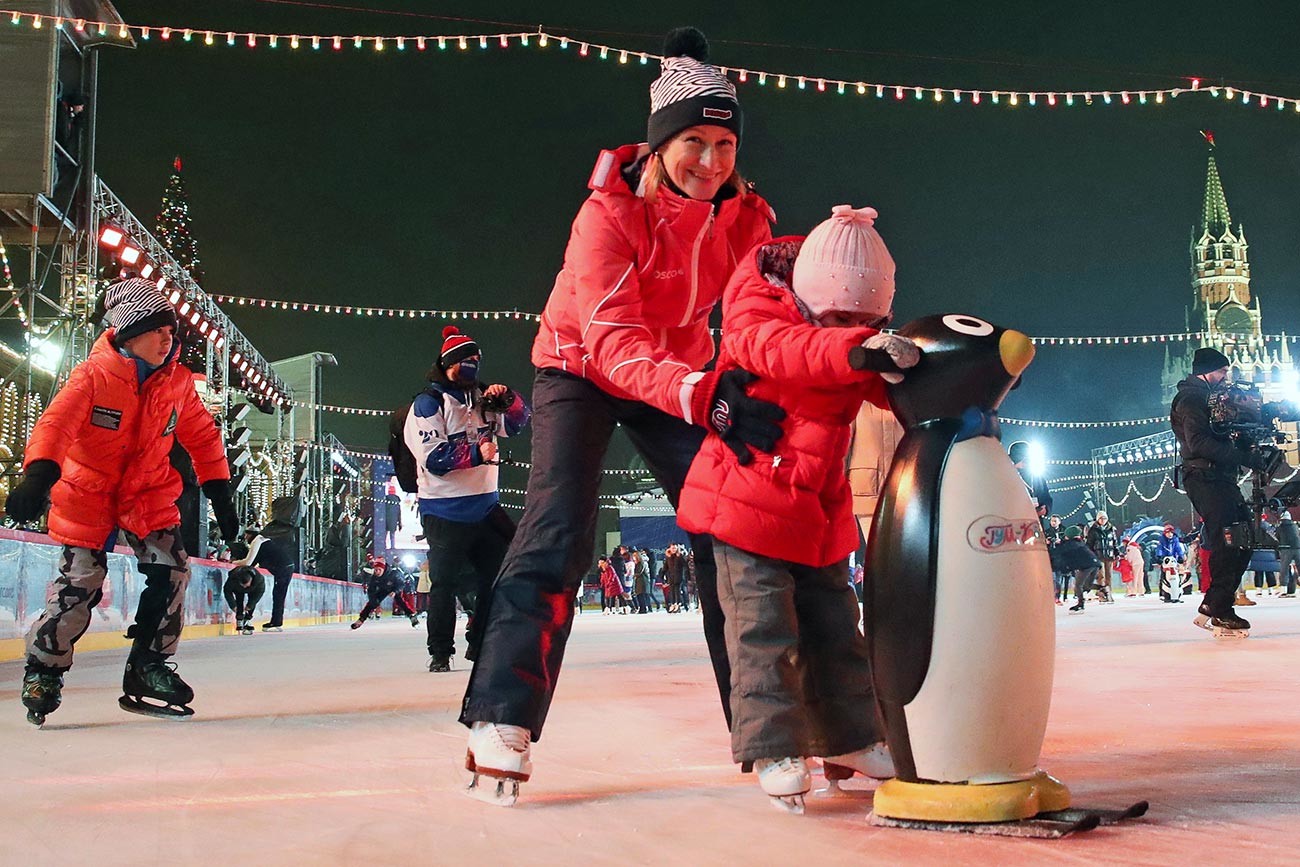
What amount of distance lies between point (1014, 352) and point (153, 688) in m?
3.26

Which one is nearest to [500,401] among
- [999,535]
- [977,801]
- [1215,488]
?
[999,535]

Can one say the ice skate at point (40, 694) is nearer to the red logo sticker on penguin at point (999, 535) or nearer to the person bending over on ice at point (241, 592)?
the red logo sticker on penguin at point (999, 535)

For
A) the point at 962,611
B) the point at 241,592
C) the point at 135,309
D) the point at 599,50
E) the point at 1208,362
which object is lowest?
the point at 241,592

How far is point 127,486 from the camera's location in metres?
3.94

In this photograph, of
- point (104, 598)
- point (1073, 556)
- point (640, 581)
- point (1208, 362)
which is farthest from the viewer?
point (640, 581)

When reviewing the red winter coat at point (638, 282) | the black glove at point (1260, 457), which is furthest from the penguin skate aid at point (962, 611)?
the black glove at point (1260, 457)

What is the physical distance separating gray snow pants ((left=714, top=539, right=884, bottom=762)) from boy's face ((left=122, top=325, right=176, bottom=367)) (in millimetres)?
2612

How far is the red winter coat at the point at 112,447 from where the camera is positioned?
12.6 ft

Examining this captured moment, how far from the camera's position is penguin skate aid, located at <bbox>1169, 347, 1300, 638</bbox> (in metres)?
6.45

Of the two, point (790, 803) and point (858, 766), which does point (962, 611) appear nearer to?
point (790, 803)

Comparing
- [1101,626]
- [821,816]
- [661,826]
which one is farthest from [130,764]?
[1101,626]

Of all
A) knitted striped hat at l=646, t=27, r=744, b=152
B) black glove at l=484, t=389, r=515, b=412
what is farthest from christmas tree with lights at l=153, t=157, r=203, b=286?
knitted striped hat at l=646, t=27, r=744, b=152

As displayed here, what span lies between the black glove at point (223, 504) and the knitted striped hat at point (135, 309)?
57 centimetres

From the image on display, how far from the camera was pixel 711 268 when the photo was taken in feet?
8.46
